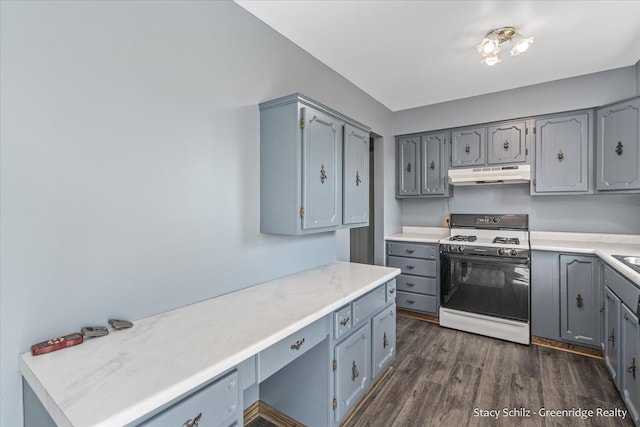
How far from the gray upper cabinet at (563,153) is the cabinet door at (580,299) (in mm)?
770

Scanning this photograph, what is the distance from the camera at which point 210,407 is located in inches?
37.9

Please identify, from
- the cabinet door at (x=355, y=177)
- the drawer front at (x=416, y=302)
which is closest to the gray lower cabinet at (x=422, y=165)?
the drawer front at (x=416, y=302)

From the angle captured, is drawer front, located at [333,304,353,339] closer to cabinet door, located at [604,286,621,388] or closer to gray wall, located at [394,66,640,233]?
cabinet door, located at [604,286,621,388]

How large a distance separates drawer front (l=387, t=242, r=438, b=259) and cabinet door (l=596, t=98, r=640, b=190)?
64.6 inches

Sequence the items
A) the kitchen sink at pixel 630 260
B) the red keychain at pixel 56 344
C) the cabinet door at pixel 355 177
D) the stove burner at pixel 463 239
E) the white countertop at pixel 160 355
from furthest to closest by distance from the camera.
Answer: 1. the stove burner at pixel 463 239
2. the cabinet door at pixel 355 177
3. the kitchen sink at pixel 630 260
4. the red keychain at pixel 56 344
5. the white countertop at pixel 160 355

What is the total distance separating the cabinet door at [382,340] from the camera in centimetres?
204

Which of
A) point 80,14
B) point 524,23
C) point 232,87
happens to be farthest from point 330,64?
point 80,14

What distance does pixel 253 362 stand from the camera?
115cm

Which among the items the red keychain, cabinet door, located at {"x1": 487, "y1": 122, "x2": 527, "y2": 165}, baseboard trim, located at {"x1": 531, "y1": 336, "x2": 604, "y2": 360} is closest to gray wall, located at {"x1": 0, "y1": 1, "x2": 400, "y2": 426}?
the red keychain

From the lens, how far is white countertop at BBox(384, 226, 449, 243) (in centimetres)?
350

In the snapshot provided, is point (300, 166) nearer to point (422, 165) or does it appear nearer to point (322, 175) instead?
point (322, 175)

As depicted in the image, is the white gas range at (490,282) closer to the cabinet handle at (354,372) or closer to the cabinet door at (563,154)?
the cabinet door at (563,154)

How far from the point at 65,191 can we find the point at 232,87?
1.03m

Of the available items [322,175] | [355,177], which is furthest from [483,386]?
[322,175]
